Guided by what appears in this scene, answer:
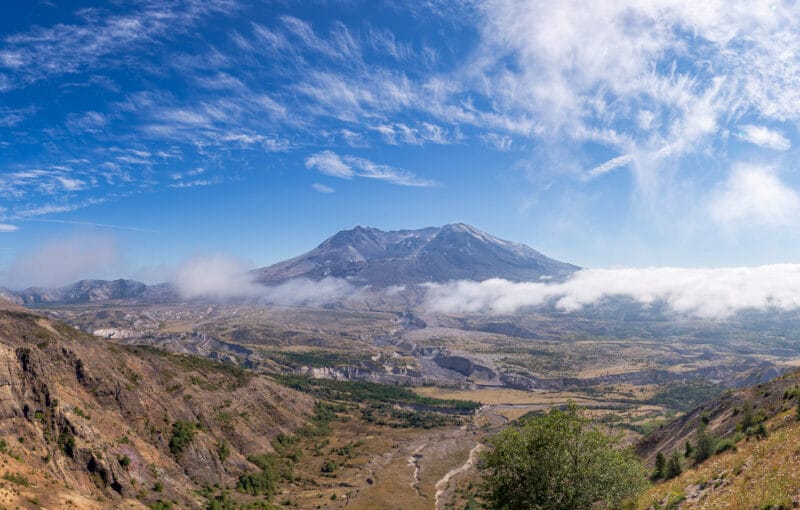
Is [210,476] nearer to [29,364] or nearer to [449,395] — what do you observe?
[29,364]

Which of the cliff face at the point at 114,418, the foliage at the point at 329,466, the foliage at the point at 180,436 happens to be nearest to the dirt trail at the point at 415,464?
the foliage at the point at 329,466

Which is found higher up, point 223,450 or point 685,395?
point 223,450

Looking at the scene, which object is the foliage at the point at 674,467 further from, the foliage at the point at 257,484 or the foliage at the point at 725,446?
the foliage at the point at 257,484

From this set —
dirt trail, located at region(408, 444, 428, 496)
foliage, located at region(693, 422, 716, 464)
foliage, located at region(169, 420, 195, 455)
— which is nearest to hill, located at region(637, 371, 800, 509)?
foliage, located at region(693, 422, 716, 464)

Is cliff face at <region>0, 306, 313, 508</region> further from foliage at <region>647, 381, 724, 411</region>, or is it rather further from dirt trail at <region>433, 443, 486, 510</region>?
foliage at <region>647, 381, 724, 411</region>

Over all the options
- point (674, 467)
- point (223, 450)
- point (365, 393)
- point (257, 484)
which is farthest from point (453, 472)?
point (365, 393)

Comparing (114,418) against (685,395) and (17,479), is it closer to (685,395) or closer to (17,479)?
(17,479)
